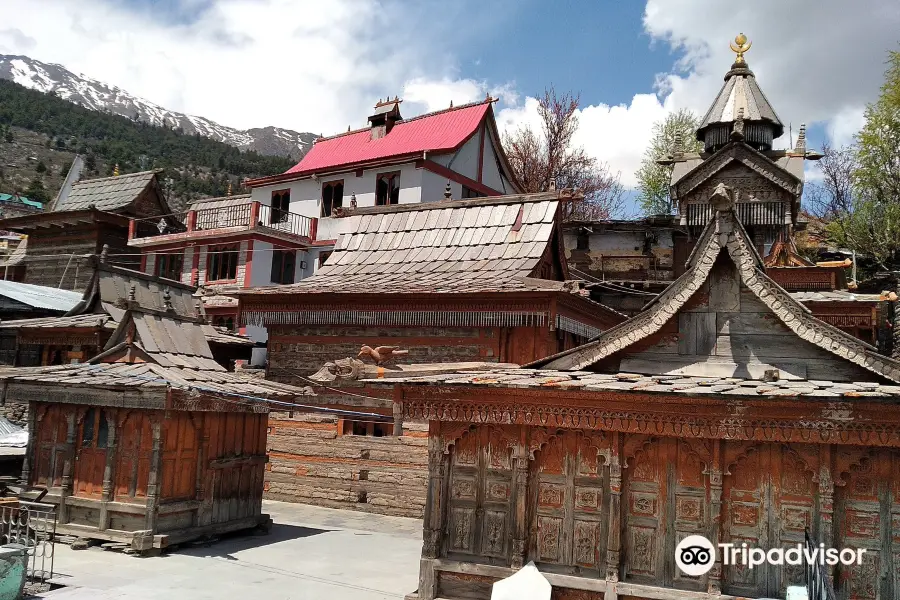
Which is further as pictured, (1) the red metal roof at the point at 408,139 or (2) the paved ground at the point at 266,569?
(1) the red metal roof at the point at 408,139

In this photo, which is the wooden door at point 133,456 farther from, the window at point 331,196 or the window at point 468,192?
the window at point 468,192

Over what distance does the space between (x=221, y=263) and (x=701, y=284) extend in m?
26.6

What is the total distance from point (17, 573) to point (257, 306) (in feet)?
35.8

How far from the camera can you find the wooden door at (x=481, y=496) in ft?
33.5

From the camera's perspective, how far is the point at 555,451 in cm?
1006

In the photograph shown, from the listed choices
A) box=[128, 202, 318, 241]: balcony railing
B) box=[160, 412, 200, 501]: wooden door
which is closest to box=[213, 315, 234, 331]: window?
box=[128, 202, 318, 241]: balcony railing

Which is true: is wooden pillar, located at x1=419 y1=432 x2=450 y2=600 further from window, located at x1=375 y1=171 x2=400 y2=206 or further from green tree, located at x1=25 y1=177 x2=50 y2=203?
green tree, located at x1=25 y1=177 x2=50 y2=203

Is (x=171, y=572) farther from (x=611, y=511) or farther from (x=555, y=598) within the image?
(x=611, y=511)

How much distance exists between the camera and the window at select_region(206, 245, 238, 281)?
3228 centimetres

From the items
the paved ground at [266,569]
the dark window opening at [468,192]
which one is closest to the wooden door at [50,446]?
the paved ground at [266,569]

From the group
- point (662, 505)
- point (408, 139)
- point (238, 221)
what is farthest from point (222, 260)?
point (662, 505)

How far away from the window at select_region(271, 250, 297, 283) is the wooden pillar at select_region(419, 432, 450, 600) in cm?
2355

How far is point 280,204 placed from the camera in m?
37.0

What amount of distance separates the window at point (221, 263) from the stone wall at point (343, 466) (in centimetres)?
1338
